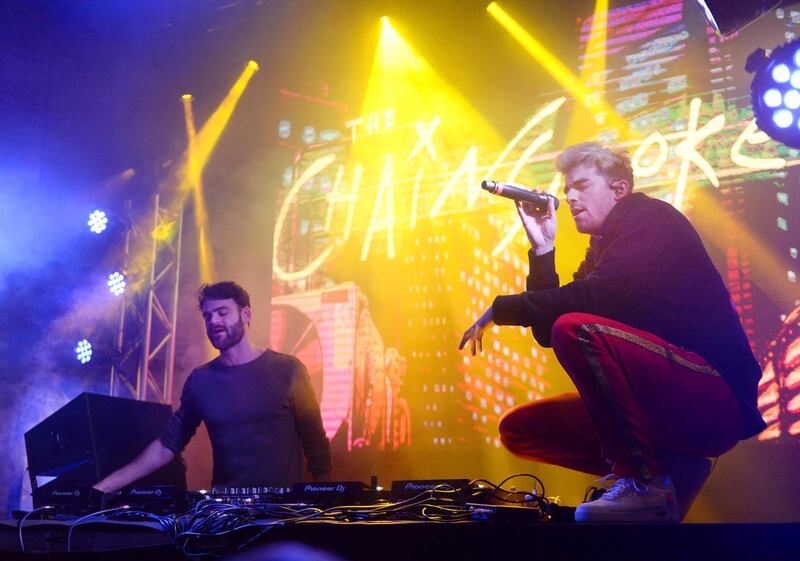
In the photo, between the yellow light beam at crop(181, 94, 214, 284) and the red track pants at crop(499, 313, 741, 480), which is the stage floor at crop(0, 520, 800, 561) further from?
the yellow light beam at crop(181, 94, 214, 284)

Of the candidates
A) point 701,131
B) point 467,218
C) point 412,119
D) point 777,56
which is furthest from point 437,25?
point 777,56

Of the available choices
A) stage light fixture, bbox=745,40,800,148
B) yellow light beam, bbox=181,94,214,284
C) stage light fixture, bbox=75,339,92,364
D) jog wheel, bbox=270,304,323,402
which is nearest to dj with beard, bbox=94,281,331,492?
jog wheel, bbox=270,304,323,402

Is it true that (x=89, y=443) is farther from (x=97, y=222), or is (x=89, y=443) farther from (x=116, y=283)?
(x=97, y=222)

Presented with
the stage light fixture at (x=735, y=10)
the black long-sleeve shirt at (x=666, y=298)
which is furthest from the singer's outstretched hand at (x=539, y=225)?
the stage light fixture at (x=735, y=10)

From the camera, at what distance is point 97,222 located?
15.8 ft

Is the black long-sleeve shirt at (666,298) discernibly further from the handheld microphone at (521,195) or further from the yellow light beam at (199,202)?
the yellow light beam at (199,202)

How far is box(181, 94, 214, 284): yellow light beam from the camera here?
4.98 meters

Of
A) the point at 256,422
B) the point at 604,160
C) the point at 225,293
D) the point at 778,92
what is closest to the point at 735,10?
the point at 778,92

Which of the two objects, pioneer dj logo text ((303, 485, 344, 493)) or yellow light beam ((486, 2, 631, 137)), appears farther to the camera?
yellow light beam ((486, 2, 631, 137))

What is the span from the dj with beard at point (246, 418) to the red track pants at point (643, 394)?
6.48ft

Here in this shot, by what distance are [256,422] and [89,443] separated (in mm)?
796

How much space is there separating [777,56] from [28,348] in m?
4.65

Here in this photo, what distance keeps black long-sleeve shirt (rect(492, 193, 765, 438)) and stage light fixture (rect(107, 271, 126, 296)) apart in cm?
369

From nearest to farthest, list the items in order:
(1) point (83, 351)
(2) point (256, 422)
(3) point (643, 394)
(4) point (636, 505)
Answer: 1. (4) point (636, 505)
2. (3) point (643, 394)
3. (2) point (256, 422)
4. (1) point (83, 351)
